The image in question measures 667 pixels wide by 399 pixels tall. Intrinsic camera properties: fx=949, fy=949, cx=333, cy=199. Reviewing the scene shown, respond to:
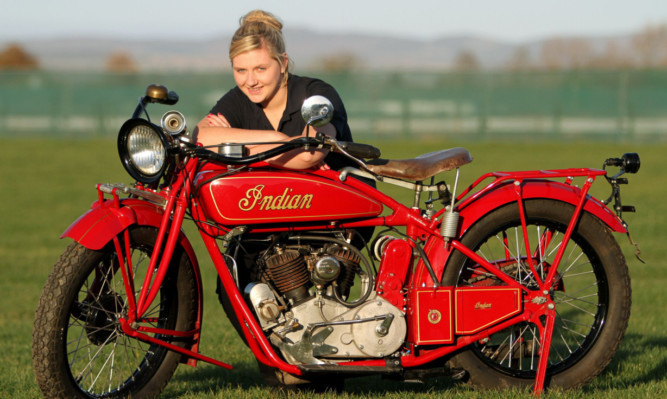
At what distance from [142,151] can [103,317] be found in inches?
33.3

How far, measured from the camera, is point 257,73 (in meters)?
4.94

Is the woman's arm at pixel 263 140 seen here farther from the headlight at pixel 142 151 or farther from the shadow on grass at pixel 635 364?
the shadow on grass at pixel 635 364

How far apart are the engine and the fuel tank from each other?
0.19 metres

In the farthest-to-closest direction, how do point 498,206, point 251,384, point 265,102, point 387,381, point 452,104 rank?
point 452,104
point 387,381
point 251,384
point 265,102
point 498,206

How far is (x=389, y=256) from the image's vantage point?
4.84 meters

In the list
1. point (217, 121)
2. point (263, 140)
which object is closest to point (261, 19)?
point (217, 121)

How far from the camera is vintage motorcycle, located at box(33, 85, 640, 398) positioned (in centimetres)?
450

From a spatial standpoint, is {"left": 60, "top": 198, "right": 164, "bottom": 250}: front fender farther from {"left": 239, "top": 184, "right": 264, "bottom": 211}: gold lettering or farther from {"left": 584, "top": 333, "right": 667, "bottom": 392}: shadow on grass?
{"left": 584, "top": 333, "right": 667, "bottom": 392}: shadow on grass

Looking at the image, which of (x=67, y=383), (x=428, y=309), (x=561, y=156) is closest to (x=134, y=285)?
(x=67, y=383)

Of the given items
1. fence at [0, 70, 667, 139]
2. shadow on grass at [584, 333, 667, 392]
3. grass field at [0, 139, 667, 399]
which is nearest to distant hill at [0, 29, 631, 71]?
fence at [0, 70, 667, 139]

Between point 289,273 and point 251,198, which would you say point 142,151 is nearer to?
point 251,198

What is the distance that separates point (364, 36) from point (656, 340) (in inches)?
7654

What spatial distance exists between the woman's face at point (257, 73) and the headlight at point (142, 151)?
0.69m

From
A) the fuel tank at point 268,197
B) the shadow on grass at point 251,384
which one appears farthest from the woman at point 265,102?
the shadow on grass at point 251,384
